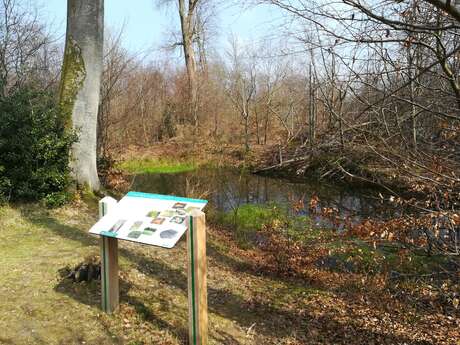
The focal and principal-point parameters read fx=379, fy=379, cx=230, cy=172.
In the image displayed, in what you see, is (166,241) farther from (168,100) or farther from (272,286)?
(168,100)

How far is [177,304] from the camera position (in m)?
4.34

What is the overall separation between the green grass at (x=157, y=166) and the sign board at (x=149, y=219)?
1460cm

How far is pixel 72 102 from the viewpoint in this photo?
7.80m

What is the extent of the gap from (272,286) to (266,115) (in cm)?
1884

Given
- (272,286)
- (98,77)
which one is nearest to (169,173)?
(98,77)

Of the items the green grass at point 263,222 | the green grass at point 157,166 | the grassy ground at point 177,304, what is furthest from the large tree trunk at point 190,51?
the grassy ground at point 177,304

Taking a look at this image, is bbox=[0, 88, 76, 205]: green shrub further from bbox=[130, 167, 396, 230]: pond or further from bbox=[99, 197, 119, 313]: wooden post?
bbox=[99, 197, 119, 313]: wooden post

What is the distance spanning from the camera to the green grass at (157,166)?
61.2 feet

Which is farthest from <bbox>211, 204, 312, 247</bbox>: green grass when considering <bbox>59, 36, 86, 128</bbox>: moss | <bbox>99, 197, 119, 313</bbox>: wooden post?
<bbox>59, 36, 86, 128</bbox>: moss

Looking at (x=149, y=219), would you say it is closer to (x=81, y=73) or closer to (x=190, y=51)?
(x=81, y=73)

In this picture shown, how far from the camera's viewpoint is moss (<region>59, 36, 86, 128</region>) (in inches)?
305

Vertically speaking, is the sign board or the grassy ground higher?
the sign board

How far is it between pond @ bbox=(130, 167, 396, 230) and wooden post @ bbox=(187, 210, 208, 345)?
6.16 metres

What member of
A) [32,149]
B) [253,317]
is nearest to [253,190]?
[32,149]
